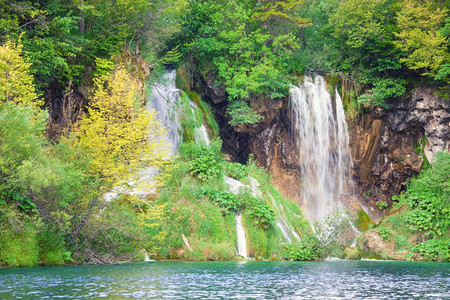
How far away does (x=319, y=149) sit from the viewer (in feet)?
98.8

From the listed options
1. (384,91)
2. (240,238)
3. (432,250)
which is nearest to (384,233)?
(432,250)

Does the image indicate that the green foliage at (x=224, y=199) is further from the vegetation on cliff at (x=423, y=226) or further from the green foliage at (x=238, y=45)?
the green foliage at (x=238, y=45)

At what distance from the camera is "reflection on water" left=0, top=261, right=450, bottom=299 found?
31.3 feet

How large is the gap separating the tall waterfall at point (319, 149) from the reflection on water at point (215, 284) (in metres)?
15.0

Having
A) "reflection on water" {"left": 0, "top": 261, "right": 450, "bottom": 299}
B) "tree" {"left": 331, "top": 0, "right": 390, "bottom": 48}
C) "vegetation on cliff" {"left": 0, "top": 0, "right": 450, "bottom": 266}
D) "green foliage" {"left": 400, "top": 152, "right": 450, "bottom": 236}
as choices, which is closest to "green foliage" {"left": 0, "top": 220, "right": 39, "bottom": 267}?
"vegetation on cliff" {"left": 0, "top": 0, "right": 450, "bottom": 266}

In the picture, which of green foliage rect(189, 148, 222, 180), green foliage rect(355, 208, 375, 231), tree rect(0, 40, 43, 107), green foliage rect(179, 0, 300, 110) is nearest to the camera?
tree rect(0, 40, 43, 107)

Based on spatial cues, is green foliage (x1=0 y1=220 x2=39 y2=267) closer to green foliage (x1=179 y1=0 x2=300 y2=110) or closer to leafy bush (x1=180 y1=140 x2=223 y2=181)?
leafy bush (x1=180 y1=140 x2=223 y2=181)

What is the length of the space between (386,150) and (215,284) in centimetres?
2237

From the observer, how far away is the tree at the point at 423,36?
27.2m

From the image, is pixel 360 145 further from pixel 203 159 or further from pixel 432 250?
pixel 203 159

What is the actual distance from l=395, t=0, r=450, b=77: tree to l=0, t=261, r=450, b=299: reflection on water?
650 inches

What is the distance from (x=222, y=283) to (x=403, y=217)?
16451 millimetres

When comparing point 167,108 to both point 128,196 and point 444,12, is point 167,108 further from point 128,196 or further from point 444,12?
point 444,12

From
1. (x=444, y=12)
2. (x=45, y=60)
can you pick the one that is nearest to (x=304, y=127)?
(x=444, y=12)
